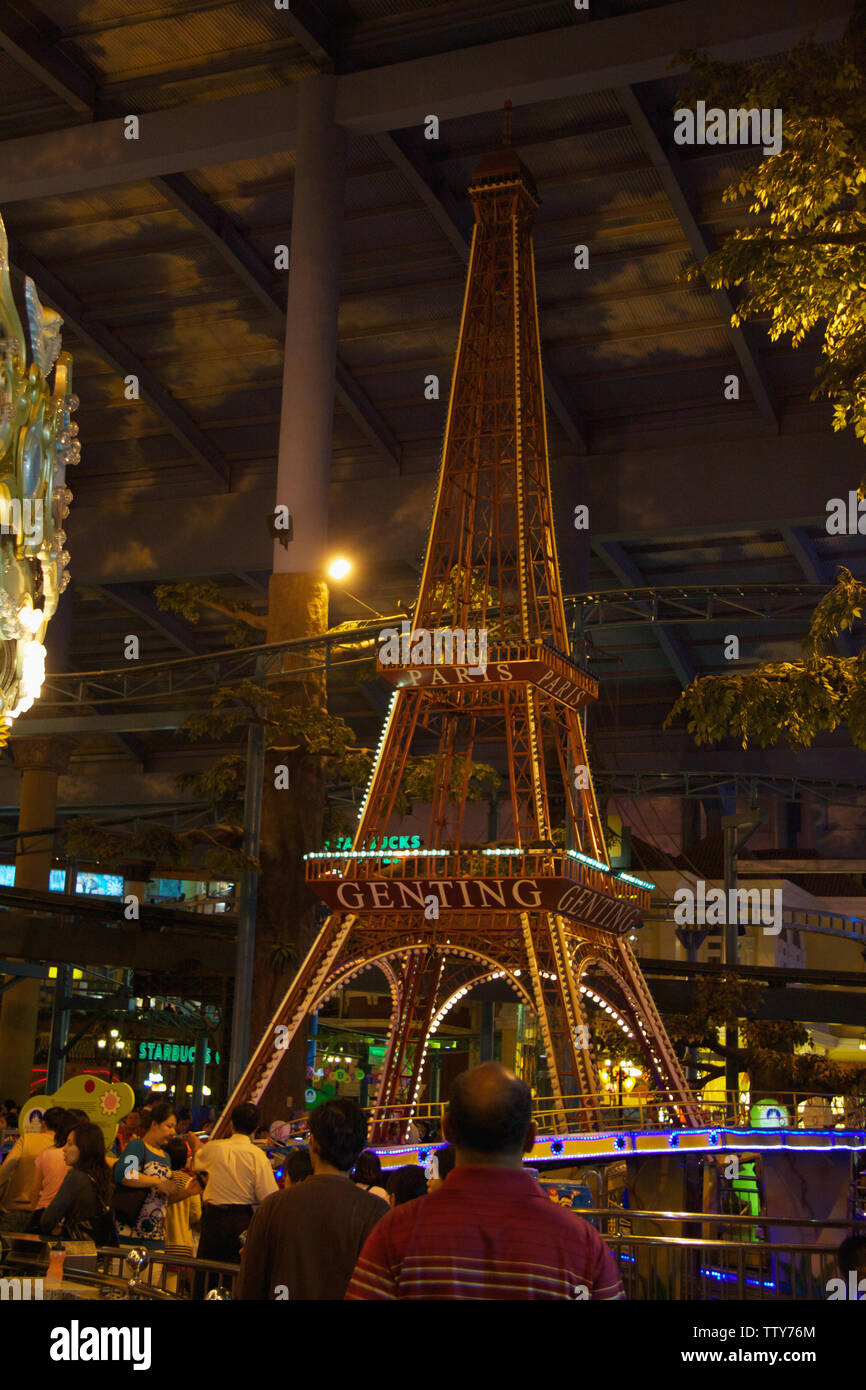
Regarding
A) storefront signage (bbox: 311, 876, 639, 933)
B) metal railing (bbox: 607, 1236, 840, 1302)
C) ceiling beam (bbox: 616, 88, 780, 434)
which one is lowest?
metal railing (bbox: 607, 1236, 840, 1302)

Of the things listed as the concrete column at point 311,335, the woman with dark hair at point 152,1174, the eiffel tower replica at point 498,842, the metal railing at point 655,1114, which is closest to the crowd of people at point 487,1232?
the woman with dark hair at point 152,1174

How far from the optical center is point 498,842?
26812mm

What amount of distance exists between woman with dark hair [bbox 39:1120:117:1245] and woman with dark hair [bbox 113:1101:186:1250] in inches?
80.4

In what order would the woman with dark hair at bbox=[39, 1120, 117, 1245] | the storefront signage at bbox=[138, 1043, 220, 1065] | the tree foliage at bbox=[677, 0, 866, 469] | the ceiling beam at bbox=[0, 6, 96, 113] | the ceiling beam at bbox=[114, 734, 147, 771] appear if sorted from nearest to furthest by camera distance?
the woman with dark hair at bbox=[39, 1120, 117, 1245]
the tree foliage at bbox=[677, 0, 866, 469]
the ceiling beam at bbox=[0, 6, 96, 113]
the ceiling beam at bbox=[114, 734, 147, 771]
the storefront signage at bbox=[138, 1043, 220, 1065]

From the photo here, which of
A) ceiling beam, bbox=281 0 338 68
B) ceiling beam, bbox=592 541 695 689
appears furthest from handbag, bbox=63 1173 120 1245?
ceiling beam, bbox=592 541 695 689

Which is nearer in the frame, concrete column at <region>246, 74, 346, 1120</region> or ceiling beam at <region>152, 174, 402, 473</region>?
concrete column at <region>246, 74, 346, 1120</region>

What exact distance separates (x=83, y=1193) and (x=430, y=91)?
23.2 metres

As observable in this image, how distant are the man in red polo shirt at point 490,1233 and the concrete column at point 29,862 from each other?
109 ft

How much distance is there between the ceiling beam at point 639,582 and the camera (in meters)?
36.2

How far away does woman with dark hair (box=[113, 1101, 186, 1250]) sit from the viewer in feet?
39.3

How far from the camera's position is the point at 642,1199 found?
86.7 ft

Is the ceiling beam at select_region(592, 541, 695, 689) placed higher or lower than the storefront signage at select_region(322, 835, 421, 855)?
higher

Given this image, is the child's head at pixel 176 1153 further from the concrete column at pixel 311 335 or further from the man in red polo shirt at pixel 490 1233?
the concrete column at pixel 311 335

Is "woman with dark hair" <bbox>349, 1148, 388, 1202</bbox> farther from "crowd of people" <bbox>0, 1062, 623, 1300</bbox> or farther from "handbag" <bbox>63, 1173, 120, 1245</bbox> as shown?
"handbag" <bbox>63, 1173, 120, 1245</bbox>
